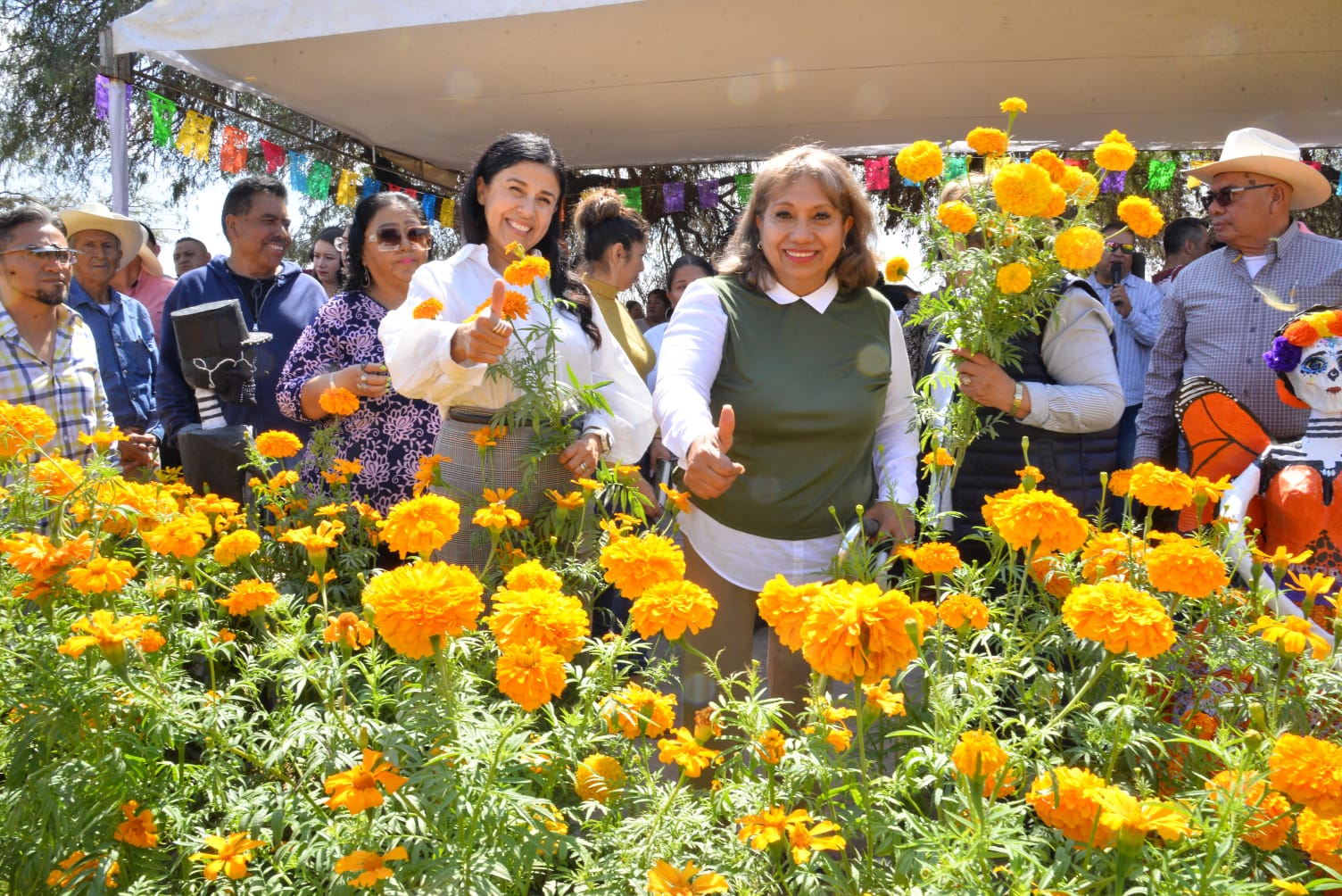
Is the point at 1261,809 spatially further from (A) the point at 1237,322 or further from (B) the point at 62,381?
(B) the point at 62,381

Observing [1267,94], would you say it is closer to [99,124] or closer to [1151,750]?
[1151,750]

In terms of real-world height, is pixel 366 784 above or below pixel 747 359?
below

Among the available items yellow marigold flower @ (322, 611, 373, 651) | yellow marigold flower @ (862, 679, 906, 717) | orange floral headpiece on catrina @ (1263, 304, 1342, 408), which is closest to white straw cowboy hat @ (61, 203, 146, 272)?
yellow marigold flower @ (322, 611, 373, 651)

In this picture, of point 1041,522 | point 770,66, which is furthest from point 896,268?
point 770,66

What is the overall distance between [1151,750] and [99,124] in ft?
44.3

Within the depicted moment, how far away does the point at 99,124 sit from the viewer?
1164 centimetres

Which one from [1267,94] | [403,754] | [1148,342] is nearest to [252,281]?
[403,754]

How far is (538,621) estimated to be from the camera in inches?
44.2

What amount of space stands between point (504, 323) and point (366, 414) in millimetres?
993

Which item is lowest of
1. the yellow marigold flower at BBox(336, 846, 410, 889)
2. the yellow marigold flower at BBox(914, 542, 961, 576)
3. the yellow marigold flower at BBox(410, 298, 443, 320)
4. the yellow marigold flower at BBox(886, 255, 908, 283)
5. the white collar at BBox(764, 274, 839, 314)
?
the yellow marigold flower at BBox(336, 846, 410, 889)

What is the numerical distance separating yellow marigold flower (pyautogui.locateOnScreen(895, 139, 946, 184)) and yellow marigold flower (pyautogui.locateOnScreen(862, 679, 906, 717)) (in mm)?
1059

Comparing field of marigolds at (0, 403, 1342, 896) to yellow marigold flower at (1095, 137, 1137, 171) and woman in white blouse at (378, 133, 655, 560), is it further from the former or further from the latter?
yellow marigold flower at (1095, 137, 1137, 171)

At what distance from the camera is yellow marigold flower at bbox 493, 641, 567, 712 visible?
1.06 m

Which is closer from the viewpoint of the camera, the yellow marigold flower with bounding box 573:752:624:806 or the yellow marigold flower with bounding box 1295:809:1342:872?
the yellow marigold flower with bounding box 1295:809:1342:872
